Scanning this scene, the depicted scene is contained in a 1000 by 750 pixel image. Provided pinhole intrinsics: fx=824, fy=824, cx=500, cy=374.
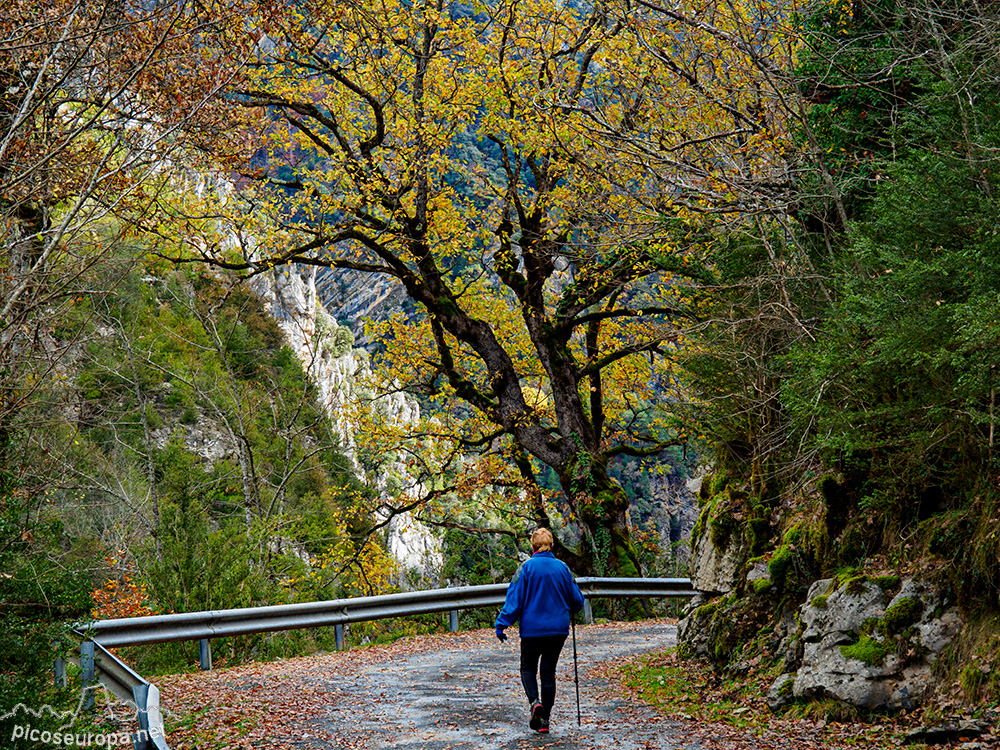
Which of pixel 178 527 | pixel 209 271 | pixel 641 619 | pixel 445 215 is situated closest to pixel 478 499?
pixel 641 619

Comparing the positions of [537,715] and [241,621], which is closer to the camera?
[537,715]

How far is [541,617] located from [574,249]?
11.4 m

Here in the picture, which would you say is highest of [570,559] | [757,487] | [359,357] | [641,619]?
[359,357]

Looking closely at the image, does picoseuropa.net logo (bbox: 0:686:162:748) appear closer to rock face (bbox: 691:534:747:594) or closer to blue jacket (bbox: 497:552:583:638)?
blue jacket (bbox: 497:552:583:638)

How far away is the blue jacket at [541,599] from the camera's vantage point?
7.22 metres

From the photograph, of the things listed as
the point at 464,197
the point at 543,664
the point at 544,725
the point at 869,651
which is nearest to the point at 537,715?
the point at 544,725

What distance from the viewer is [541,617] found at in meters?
7.23

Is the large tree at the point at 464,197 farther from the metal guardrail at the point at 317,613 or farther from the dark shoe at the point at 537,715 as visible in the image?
the dark shoe at the point at 537,715

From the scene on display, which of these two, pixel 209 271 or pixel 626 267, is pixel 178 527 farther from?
pixel 626 267

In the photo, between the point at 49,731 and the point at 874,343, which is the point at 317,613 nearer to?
the point at 49,731

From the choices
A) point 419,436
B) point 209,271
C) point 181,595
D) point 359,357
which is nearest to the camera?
point 181,595

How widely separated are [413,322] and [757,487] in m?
13.8

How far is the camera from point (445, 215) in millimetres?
18859

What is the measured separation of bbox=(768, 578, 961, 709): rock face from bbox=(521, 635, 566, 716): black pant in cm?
207
